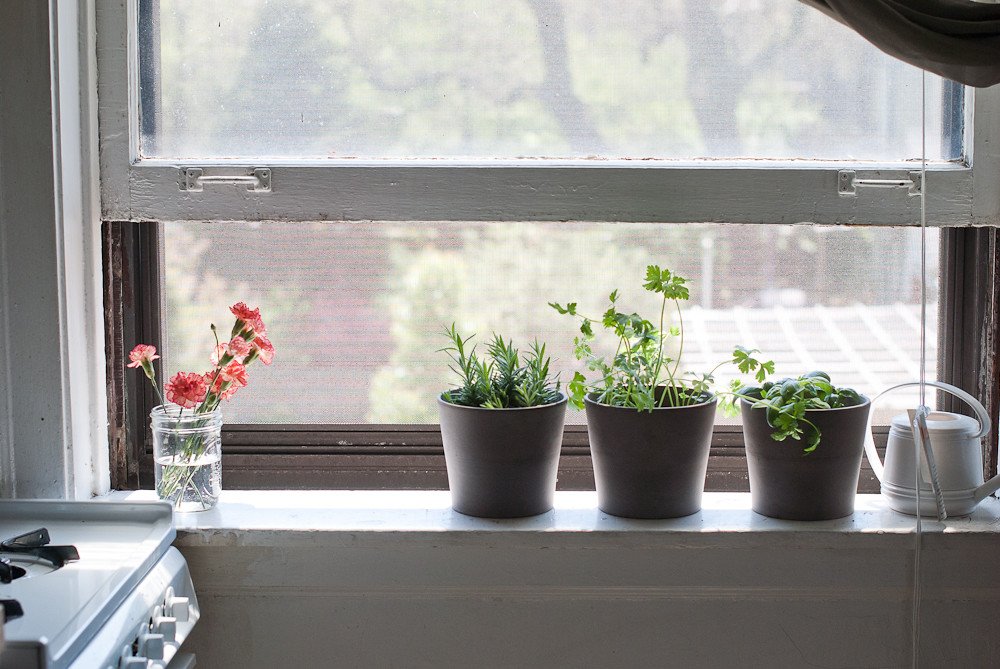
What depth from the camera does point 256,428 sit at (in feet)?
5.51

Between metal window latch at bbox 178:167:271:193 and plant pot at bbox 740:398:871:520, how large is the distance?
847 millimetres

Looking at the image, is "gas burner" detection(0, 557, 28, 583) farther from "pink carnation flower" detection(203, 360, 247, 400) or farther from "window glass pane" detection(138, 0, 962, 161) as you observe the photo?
"window glass pane" detection(138, 0, 962, 161)

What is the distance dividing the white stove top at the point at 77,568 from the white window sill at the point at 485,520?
Answer: 0.12m

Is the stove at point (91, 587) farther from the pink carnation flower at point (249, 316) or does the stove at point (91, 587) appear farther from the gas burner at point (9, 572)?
the pink carnation flower at point (249, 316)

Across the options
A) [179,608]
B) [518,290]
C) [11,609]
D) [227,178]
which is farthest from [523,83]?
[11,609]

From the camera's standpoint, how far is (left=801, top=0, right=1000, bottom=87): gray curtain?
133cm

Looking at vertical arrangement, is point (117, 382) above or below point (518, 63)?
below

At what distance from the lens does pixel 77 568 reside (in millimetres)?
1180

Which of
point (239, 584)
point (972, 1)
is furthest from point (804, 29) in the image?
point (239, 584)

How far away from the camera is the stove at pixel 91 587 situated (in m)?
0.98

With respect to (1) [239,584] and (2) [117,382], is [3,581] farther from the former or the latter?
(2) [117,382]

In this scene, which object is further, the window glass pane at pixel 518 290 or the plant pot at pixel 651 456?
the window glass pane at pixel 518 290

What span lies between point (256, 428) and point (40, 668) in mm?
778

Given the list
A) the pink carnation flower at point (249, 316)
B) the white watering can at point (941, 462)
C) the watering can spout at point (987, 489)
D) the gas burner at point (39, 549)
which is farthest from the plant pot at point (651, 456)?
the gas burner at point (39, 549)
